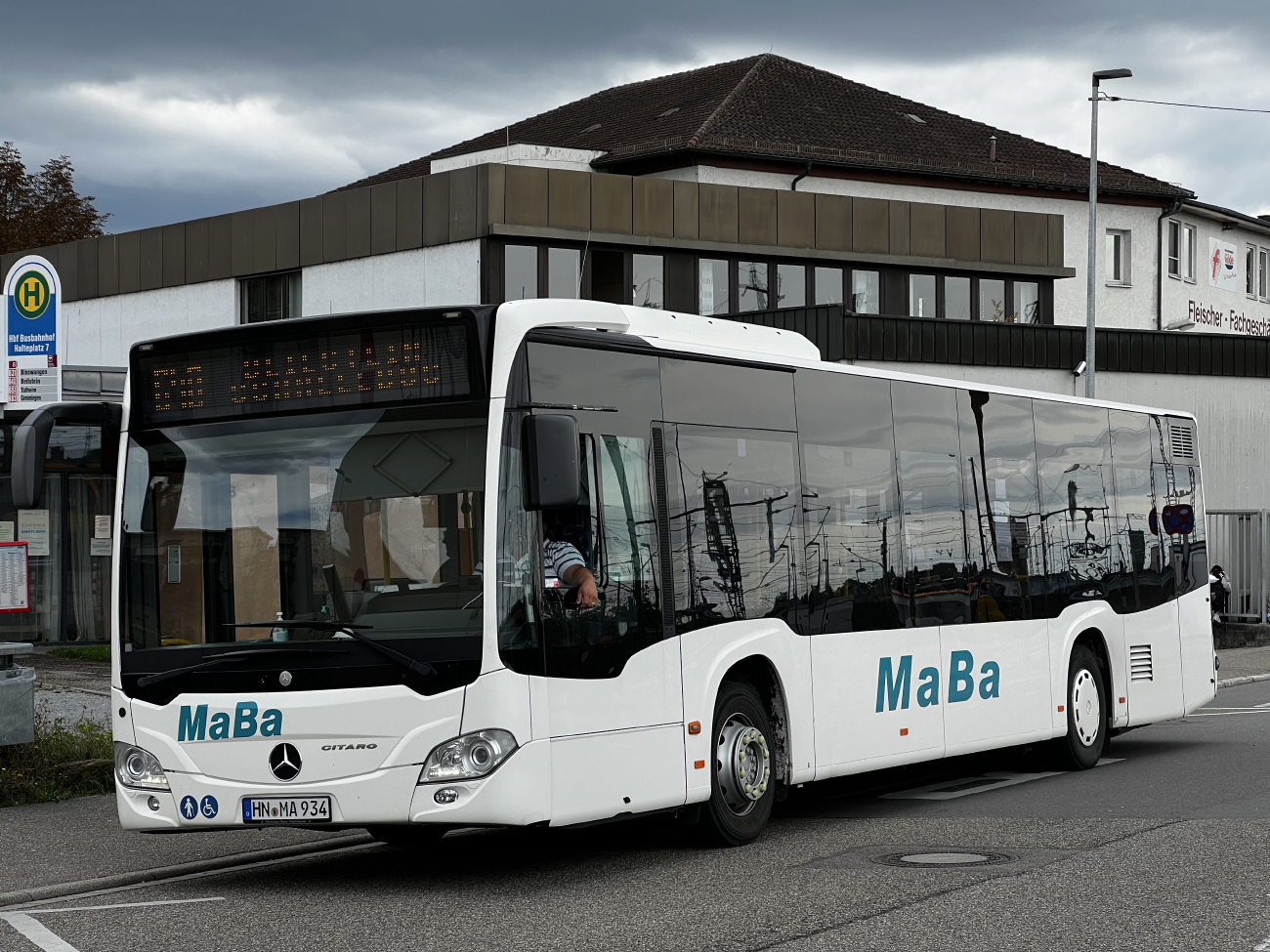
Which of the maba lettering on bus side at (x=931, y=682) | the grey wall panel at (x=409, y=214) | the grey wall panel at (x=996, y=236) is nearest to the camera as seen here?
the maba lettering on bus side at (x=931, y=682)

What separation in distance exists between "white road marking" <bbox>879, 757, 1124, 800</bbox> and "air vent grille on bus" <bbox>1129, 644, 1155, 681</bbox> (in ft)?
4.53

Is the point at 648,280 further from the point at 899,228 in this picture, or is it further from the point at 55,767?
the point at 55,767

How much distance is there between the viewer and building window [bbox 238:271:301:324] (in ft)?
118

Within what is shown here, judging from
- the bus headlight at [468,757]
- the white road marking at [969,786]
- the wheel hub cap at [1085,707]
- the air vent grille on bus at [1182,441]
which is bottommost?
the white road marking at [969,786]

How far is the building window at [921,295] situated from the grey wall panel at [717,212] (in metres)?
4.65

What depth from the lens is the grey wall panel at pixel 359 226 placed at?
112 ft

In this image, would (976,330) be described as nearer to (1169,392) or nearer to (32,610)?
(1169,392)

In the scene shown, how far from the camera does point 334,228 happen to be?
34719mm

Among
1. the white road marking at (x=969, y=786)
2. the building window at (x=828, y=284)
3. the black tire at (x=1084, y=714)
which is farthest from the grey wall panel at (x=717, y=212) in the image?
the white road marking at (x=969, y=786)

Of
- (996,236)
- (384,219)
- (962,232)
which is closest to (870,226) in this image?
(962,232)

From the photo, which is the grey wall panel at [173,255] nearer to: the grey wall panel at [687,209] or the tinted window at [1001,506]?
the grey wall panel at [687,209]

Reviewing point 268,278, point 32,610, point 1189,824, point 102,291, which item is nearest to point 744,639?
point 1189,824

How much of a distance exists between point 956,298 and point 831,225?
371cm

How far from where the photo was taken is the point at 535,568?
28.3 feet
